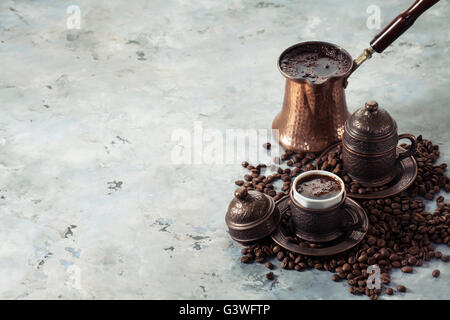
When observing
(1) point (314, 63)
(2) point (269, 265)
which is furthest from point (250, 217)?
(1) point (314, 63)

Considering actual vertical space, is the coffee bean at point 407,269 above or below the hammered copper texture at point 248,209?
below

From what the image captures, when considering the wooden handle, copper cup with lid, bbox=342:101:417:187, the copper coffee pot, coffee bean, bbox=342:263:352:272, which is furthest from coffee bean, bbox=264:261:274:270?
the wooden handle

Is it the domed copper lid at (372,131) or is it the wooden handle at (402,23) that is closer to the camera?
the domed copper lid at (372,131)

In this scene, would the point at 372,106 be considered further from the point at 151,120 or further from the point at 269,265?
the point at 151,120

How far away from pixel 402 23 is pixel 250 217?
107 cm

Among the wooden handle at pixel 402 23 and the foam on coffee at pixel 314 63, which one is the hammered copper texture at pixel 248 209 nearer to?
the foam on coffee at pixel 314 63

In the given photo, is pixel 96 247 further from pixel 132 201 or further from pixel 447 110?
pixel 447 110

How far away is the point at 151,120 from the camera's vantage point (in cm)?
332

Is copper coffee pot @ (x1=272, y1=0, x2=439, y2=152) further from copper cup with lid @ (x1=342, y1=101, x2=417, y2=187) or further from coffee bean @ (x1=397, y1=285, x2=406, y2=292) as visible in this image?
coffee bean @ (x1=397, y1=285, x2=406, y2=292)

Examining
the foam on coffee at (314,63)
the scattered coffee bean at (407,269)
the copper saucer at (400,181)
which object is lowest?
the scattered coffee bean at (407,269)

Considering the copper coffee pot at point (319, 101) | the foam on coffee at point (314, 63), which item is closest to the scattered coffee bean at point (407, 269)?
the copper coffee pot at point (319, 101)

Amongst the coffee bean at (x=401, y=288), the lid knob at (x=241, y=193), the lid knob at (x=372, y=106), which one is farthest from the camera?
the lid knob at (x=372, y=106)

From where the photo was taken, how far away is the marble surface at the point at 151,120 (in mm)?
2520

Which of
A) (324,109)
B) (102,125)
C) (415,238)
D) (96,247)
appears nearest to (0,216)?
(96,247)
